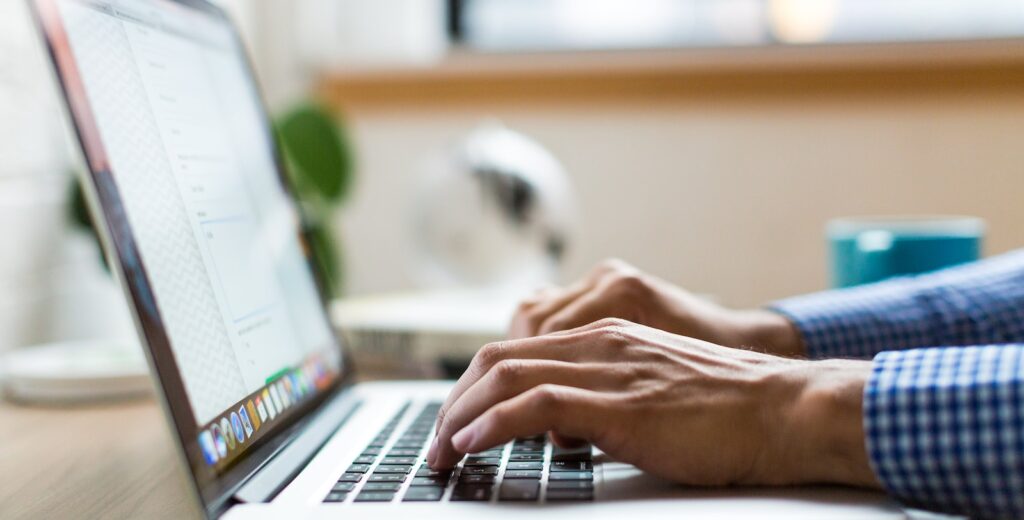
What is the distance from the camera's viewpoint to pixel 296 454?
56cm

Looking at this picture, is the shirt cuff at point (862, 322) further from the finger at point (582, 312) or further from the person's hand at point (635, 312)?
the finger at point (582, 312)

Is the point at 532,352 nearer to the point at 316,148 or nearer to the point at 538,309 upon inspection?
the point at 538,309

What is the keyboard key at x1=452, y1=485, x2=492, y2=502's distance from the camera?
0.45 m

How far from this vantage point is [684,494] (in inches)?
18.0

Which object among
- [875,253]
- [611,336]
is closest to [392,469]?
[611,336]

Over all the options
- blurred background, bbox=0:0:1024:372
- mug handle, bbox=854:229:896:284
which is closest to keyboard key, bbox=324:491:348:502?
mug handle, bbox=854:229:896:284

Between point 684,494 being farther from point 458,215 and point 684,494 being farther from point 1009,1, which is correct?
point 1009,1

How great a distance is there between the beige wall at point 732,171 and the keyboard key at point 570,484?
111cm

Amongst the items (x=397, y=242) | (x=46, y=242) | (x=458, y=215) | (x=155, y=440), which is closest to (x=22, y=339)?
(x=46, y=242)

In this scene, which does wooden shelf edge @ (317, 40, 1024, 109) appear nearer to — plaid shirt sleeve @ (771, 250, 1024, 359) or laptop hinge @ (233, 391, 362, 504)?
plaid shirt sleeve @ (771, 250, 1024, 359)

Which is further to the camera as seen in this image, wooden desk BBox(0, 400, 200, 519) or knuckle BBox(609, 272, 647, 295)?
knuckle BBox(609, 272, 647, 295)

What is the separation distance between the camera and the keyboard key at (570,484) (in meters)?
0.47

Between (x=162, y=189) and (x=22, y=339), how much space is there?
0.62m

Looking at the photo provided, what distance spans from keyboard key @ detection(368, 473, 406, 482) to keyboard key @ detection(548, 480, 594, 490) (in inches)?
3.0
